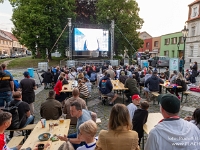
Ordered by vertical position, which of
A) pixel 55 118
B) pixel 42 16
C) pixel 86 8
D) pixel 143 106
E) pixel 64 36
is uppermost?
pixel 86 8

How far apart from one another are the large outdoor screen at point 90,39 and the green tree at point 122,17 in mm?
6296

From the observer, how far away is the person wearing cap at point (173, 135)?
1.72 m

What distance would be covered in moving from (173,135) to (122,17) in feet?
88.0

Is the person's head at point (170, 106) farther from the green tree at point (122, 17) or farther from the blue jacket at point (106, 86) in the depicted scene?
the green tree at point (122, 17)

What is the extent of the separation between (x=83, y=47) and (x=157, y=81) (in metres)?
13.6

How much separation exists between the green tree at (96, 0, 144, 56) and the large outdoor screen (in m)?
6.30

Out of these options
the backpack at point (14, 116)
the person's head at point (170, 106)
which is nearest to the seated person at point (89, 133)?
the person's head at point (170, 106)

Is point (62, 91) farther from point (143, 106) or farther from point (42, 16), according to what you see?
point (42, 16)

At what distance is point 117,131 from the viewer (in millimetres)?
2043

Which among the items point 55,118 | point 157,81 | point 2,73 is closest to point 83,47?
point 157,81

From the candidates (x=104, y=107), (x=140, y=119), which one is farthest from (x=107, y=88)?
(x=140, y=119)

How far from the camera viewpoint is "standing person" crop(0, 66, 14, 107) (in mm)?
5750

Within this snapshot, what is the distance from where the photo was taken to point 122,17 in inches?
1044

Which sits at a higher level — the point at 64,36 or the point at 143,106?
the point at 64,36
